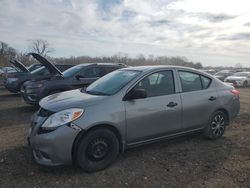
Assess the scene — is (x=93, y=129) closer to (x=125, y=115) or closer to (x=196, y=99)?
(x=125, y=115)

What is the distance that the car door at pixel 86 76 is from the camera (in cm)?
1035

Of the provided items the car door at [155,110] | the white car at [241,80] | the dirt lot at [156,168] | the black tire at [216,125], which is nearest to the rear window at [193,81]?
the car door at [155,110]

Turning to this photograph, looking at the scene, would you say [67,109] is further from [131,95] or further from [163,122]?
[163,122]

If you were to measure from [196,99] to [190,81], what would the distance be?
40 centimetres

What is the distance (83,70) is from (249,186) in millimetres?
7367

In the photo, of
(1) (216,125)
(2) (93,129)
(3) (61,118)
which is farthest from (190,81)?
(3) (61,118)

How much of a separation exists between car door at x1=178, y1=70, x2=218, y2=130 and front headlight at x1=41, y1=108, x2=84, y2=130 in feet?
7.26

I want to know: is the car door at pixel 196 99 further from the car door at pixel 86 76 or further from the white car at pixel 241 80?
the white car at pixel 241 80

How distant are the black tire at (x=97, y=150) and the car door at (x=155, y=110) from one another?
1.23ft

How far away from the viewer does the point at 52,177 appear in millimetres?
4641

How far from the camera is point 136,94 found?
518cm

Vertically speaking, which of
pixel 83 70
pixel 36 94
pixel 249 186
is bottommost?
pixel 249 186

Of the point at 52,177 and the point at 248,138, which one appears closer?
the point at 52,177

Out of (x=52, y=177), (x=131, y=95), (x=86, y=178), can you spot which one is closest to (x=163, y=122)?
(x=131, y=95)
